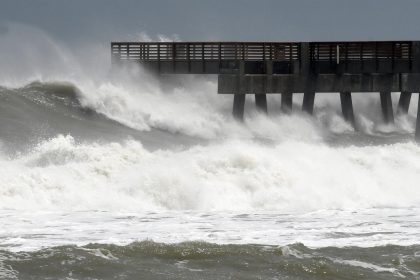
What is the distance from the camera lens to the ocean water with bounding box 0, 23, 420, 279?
1356cm

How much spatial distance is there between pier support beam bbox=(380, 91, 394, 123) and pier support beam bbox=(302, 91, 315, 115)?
13.8ft

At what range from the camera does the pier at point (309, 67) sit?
32.8m

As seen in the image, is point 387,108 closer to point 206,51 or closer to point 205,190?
point 206,51

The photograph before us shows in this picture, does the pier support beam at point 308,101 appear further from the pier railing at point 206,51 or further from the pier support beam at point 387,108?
the pier support beam at point 387,108

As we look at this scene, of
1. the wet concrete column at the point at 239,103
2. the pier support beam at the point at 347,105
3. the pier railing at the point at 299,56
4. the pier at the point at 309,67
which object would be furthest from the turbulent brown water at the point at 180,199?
the pier support beam at the point at 347,105

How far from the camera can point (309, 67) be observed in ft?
109

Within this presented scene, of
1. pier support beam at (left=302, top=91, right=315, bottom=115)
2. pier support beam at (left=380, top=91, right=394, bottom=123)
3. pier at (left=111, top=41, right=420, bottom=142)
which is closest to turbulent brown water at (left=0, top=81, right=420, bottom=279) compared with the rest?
pier support beam at (left=302, top=91, right=315, bottom=115)

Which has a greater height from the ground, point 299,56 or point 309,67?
point 299,56

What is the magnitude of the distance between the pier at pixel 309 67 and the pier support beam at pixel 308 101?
0.03 m

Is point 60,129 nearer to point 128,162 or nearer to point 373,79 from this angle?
point 128,162

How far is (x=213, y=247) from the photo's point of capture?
14.3m

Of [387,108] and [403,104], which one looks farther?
[403,104]

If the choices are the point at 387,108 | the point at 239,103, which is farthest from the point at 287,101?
the point at 387,108

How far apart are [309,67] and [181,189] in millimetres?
14403
